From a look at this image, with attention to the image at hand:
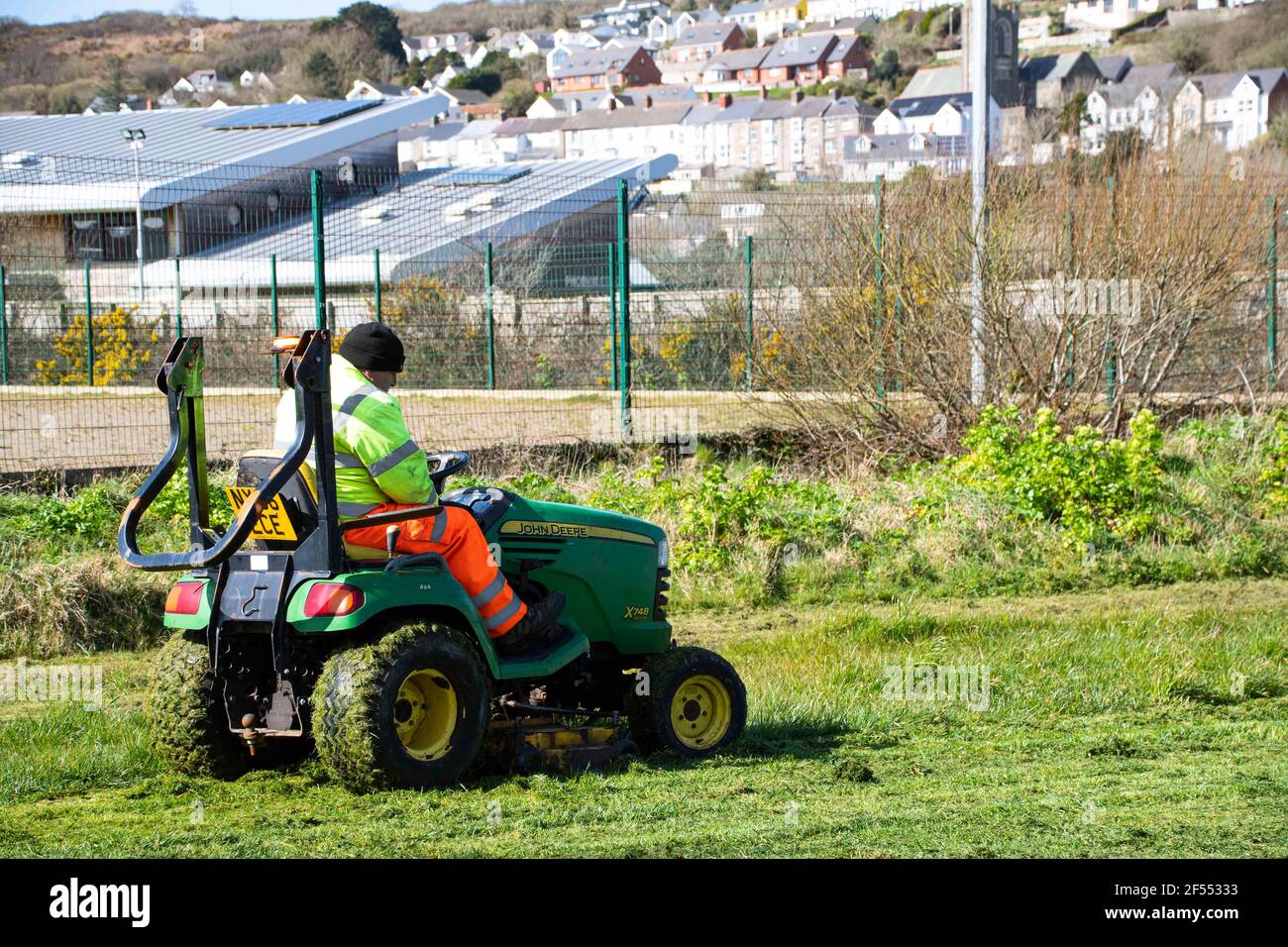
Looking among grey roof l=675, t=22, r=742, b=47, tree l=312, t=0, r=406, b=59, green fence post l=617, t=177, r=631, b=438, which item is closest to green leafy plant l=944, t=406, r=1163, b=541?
green fence post l=617, t=177, r=631, b=438

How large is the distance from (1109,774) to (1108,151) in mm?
11071

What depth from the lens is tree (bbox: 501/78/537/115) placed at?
5846 inches

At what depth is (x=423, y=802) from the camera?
595 centimetres

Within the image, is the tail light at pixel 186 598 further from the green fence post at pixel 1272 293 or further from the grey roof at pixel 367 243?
the green fence post at pixel 1272 293

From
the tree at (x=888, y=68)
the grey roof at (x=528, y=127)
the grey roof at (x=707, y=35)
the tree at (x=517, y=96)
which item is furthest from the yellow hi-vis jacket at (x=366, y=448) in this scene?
the grey roof at (x=707, y=35)

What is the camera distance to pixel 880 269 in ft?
48.7

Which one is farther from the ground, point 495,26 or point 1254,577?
point 495,26

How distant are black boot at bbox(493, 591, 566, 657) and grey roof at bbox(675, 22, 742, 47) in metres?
180

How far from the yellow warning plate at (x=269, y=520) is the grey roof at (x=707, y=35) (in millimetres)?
180271

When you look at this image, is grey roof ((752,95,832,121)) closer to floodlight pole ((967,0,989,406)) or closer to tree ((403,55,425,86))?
tree ((403,55,425,86))

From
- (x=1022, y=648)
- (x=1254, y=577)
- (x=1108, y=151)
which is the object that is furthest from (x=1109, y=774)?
(x=1108, y=151)

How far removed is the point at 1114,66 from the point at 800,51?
126 feet

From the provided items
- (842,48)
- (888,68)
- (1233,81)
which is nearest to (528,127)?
(888,68)
